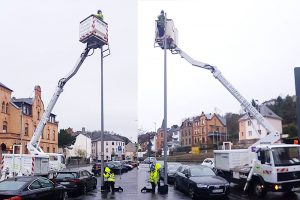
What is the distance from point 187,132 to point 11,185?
11769cm

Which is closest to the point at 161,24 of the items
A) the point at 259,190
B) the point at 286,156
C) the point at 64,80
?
the point at 64,80

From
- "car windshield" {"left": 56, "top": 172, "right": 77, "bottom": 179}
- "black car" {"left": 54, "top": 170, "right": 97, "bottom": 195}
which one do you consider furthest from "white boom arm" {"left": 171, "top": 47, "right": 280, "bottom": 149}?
"car windshield" {"left": 56, "top": 172, "right": 77, "bottom": 179}

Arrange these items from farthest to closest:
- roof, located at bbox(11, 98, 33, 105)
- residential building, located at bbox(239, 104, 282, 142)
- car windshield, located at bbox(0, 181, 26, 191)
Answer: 1. residential building, located at bbox(239, 104, 282, 142)
2. roof, located at bbox(11, 98, 33, 105)
3. car windshield, located at bbox(0, 181, 26, 191)

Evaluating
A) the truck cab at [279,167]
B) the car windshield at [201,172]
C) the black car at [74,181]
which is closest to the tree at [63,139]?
the black car at [74,181]

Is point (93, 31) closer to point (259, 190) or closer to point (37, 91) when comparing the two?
point (259, 190)

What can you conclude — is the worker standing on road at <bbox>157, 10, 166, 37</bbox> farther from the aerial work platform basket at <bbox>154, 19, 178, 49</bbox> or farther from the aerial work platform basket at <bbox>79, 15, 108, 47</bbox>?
the aerial work platform basket at <bbox>79, 15, 108, 47</bbox>

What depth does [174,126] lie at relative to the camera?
17175 cm

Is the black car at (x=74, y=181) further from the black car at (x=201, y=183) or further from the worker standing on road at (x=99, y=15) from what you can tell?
the worker standing on road at (x=99, y=15)

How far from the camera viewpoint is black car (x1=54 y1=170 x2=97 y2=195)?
2078 cm

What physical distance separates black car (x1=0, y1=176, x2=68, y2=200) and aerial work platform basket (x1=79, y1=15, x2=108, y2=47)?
39.2 ft

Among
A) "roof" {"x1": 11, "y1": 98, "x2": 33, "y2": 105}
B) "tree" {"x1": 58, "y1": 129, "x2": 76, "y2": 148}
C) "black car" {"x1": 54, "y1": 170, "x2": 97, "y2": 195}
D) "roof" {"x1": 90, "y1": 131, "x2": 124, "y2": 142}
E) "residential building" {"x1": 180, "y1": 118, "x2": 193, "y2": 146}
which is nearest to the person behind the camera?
"black car" {"x1": 54, "y1": 170, "x2": 97, "y2": 195}

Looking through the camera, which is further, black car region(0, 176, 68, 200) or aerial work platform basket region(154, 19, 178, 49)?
aerial work platform basket region(154, 19, 178, 49)

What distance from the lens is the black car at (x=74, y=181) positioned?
20.8 metres

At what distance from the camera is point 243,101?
24688 mm
